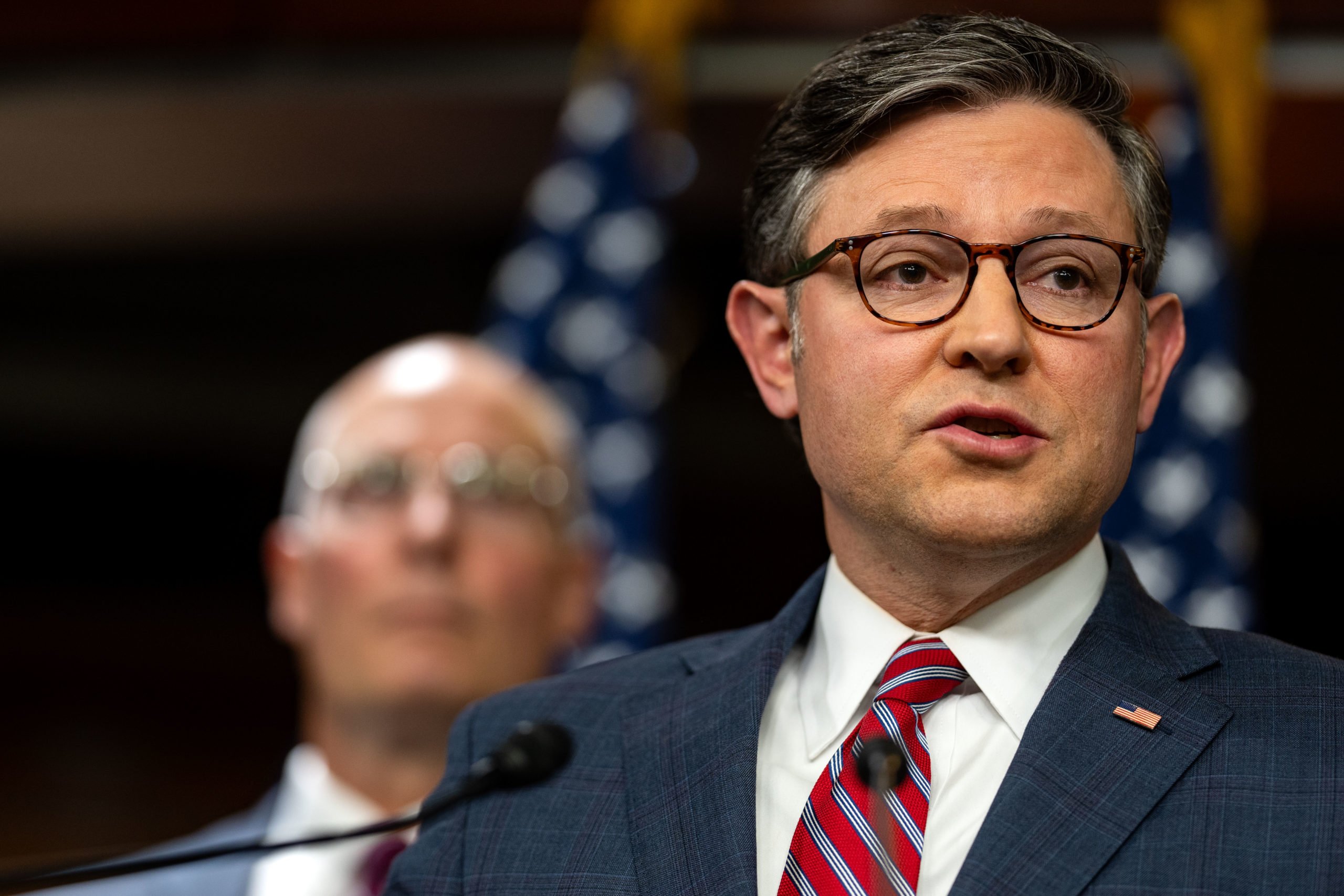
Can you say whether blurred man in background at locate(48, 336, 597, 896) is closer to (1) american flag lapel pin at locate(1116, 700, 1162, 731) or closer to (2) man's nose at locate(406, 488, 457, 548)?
(2) man's nose at locate(406, 488, 457, 548)

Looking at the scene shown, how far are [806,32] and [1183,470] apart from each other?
A: 1.65 meters

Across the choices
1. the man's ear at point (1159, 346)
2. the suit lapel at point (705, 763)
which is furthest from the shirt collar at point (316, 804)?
the man's ear at point (1159, 346)

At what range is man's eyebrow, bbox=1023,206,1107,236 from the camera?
1.24 meters

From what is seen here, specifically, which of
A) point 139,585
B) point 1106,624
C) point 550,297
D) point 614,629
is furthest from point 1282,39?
point 139,585

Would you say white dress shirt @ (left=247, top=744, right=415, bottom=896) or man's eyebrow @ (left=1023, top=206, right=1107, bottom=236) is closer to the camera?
man's eyebrow @ (left=1023, top=206, right=1107, bottom=236)

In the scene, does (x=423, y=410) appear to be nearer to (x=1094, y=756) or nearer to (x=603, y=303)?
(x=603, y=303)

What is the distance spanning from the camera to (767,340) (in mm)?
1469

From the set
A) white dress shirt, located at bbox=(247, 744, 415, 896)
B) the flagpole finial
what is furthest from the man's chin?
the flagpole finial

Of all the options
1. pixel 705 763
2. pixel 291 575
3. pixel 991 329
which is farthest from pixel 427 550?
pixel 991 329

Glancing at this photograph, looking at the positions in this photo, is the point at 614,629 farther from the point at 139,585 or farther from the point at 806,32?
the point at 139,585

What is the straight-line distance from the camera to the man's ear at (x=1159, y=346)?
1.37 m

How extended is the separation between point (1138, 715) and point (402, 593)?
1.42 meters

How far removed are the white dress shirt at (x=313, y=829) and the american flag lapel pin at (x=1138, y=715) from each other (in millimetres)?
1311

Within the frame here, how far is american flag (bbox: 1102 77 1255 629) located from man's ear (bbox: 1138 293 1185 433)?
1.64 meters
